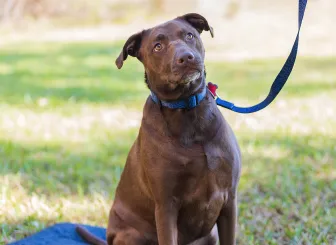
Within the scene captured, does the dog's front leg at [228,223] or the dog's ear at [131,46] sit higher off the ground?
the dog's ear at [131,46]

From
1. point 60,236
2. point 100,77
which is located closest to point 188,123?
point 60,236

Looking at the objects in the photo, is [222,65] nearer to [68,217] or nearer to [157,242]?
[68,217]

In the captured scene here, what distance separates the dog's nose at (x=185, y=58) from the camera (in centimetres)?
313

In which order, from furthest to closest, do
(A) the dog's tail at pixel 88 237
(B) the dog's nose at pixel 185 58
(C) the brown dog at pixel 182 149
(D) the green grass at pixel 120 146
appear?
(D) the green grass at pixel 120 146 → (A) the dog's tail at pixel 88 237 → (C) the brown dog at pixel 182 149 → (B) the dog's nose at pixel 185 58

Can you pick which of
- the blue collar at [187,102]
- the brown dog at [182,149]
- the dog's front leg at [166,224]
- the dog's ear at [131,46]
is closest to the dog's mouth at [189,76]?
the brown dog at [182,149]

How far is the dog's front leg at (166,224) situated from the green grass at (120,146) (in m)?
1.16

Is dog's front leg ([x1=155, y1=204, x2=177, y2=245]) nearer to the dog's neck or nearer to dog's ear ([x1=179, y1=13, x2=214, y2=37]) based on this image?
the dog's neck

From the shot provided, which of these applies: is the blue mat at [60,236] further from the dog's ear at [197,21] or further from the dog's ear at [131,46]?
the dog's ear at [197,21]

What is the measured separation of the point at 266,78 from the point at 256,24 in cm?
671

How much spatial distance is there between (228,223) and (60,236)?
1.39 metres

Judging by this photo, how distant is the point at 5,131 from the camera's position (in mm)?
7465

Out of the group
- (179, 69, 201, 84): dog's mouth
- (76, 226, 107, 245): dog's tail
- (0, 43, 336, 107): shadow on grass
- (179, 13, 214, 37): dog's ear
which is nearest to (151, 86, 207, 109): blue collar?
(179, 69, 201, 84): dog's mouth

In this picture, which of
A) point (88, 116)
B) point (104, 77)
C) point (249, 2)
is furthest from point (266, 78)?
point (249, 2)

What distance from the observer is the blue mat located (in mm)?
4281
